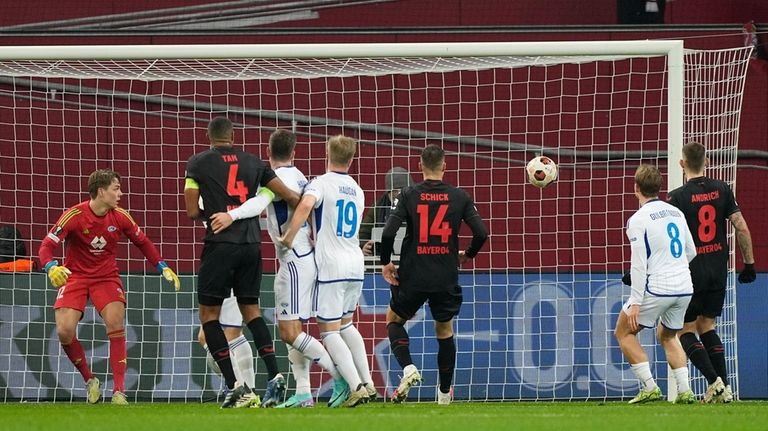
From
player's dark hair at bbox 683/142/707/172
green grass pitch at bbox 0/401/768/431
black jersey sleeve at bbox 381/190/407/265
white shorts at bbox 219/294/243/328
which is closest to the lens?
green grass pitch at bbox 0/401/768/431

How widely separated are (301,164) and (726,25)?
5014 mm

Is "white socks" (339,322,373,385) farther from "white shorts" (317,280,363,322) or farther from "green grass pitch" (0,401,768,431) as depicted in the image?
"white shorts" (317,280,363,322)

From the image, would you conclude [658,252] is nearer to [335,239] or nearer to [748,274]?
[748,274]

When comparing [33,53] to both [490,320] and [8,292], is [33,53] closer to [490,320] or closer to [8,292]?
[8,292]

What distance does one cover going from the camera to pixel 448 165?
14.8m

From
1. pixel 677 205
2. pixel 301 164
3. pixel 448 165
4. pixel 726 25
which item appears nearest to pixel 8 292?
pixel 301 164

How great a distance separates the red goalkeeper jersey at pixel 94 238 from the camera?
10945mm

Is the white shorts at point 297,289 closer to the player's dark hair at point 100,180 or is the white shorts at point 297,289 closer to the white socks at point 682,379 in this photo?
the player's dark hair at point 100,180

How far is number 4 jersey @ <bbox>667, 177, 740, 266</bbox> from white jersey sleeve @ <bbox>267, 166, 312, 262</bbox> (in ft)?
9.96

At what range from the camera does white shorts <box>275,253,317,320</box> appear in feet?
31.5

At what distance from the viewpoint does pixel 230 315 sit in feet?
33.4

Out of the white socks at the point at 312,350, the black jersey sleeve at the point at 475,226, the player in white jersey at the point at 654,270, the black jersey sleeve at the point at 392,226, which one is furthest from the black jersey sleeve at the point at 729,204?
the white socks at the point at 312,350

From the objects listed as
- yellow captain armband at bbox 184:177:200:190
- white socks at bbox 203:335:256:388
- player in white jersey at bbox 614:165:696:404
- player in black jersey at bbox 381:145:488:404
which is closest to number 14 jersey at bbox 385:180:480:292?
player in black jersey at bbox 381:145:488:404

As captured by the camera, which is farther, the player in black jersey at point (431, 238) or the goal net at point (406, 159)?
the goal net at point (406, 159)
